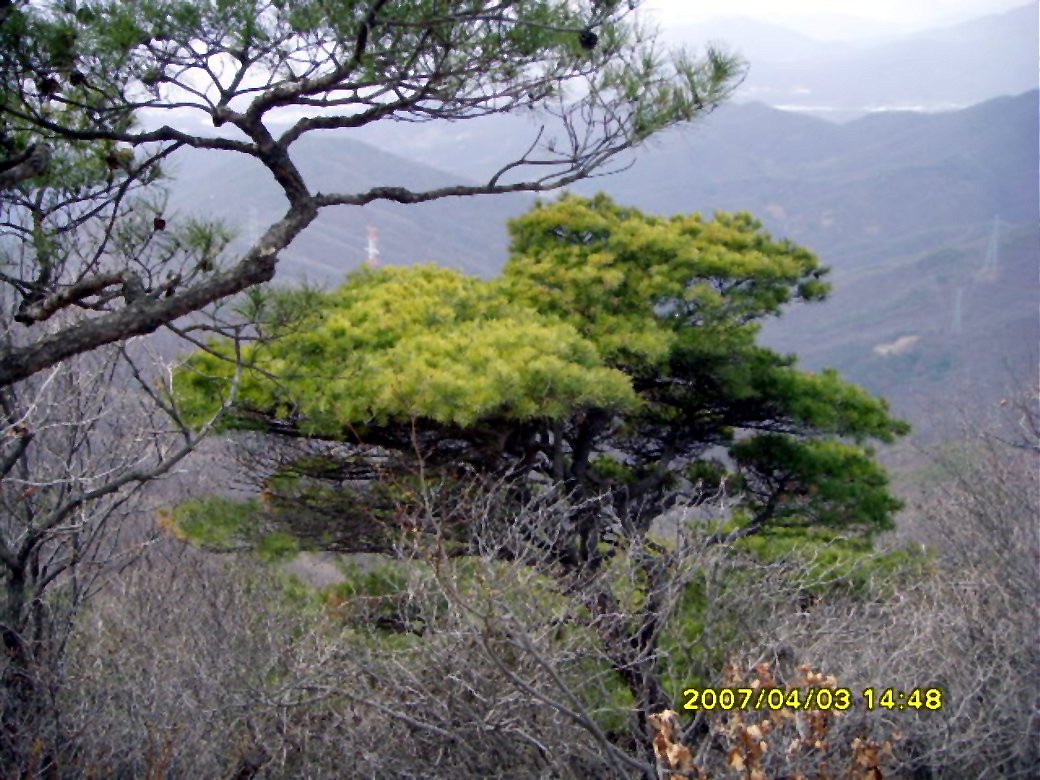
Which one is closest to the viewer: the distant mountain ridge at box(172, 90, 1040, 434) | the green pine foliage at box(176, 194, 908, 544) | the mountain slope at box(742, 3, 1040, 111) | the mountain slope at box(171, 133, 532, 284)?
the green pine foliage at box(176, 194, 908, 544)

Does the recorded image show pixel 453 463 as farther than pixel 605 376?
Yes

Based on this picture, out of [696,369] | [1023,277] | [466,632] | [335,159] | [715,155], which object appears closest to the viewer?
[466,632]

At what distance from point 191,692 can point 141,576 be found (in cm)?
349

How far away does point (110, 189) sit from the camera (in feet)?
13.6

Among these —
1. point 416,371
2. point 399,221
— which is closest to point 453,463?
point 416,371

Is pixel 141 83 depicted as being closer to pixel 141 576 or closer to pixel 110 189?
pixel 110 189

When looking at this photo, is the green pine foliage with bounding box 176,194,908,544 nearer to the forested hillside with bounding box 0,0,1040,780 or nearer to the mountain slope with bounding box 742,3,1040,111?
the forested hillside with bounding box 0,0,1040,780

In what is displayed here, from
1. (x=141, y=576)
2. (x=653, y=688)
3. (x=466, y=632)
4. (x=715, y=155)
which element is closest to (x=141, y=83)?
(x=466, y=632)
